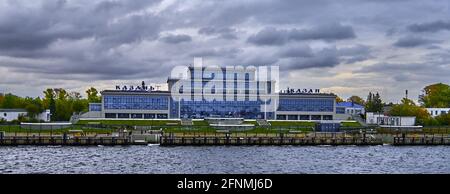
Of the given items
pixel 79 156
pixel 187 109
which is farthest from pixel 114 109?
pixel 79 156

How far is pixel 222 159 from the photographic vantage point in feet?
206

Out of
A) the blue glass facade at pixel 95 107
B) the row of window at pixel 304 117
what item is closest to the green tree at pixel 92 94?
the blue glass facade at pixel 95 107

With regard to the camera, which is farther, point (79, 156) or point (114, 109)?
point (114, 109)

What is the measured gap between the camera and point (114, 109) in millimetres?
131500

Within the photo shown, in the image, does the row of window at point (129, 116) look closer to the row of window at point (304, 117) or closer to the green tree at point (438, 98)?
the row of window at point (304, 117)

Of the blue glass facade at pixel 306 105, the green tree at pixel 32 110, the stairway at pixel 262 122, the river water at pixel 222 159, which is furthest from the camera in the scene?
the blue glass facade at pixel 306 105

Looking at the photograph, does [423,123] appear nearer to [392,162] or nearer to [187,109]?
[187,109]

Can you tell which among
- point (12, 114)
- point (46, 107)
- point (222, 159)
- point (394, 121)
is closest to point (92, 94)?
point (46, 107)

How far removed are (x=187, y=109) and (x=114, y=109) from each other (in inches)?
653

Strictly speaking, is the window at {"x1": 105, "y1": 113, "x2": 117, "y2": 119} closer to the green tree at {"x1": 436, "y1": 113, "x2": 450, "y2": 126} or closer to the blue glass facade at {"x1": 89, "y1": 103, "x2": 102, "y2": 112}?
the blue glass facade at {"x1": 89, "y1": 103, "x2": 102, "y2": 112}

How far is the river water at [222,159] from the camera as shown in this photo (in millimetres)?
52938

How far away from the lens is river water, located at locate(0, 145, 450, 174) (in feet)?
174
